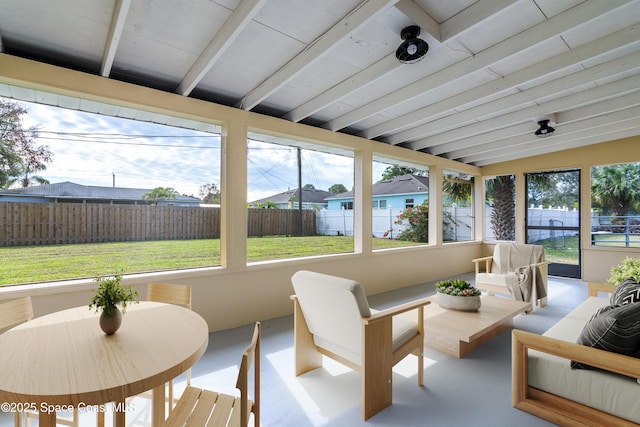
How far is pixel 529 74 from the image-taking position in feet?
9.94

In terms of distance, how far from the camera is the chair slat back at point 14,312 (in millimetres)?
1655

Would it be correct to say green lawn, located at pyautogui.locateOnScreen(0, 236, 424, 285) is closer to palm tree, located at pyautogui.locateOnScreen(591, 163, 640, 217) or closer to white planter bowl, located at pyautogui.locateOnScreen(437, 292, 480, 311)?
white planter bowl, located at pyautogui.locateOnScreen(437, 292, 480, 311)

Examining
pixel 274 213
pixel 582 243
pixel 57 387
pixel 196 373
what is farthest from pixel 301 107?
pixel 582 243

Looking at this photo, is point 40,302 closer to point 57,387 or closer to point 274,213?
point 57,387

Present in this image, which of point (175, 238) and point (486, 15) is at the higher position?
point (486, 15)

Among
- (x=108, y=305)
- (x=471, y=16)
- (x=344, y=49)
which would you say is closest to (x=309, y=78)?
(x=344, y=49)

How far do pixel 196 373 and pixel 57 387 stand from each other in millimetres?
1583

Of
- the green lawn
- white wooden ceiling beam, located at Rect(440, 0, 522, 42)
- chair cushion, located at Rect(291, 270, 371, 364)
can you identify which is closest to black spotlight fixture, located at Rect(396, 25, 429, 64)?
white wooden ceiling beam, located at Rect(440, 0, 522, 42)

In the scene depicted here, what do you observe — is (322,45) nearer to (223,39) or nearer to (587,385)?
(223,39)

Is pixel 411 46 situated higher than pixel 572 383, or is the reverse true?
pixel 411 46

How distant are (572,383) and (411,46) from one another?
249 cm

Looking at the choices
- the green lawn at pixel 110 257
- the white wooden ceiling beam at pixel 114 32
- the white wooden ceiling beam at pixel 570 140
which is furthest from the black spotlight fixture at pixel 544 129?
the white wooden ceiling beam at pixel 114 32

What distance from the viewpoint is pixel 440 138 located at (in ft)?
16.9

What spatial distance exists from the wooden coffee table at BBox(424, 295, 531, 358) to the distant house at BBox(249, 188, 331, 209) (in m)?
2.21
